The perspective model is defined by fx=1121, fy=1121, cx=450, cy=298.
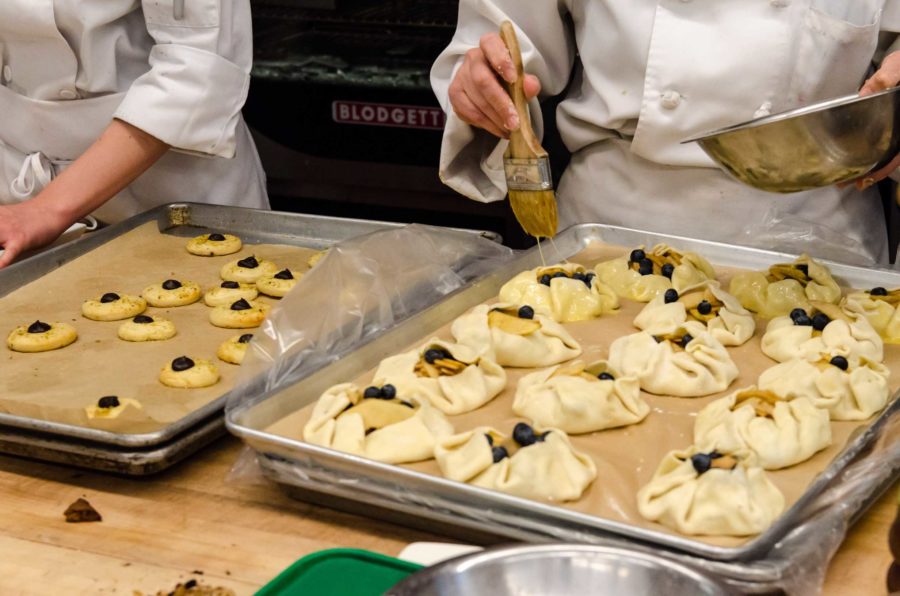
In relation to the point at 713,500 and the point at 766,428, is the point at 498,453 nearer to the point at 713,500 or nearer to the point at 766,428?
the point at 713,500

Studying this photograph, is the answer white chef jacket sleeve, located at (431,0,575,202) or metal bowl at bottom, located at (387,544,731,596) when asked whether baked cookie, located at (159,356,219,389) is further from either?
metal bowl at bottom, located at (387,544,731,596)

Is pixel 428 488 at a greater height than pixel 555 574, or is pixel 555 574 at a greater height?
pixel 555 574

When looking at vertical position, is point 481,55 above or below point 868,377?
above

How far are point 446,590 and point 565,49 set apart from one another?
155 cm

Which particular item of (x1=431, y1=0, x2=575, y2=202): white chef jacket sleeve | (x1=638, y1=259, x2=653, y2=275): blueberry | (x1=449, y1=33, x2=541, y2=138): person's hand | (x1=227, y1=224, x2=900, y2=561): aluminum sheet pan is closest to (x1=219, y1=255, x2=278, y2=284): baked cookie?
(x1=431, y1=0, x2=575, y2=202): white chef jacket sleeve

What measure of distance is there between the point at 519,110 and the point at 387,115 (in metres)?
1.69

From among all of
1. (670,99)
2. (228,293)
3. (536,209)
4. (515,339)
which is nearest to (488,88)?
(536,209)

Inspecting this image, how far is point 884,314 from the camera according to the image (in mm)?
1924

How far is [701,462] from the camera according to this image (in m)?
1.40

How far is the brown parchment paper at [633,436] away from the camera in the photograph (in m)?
1.42

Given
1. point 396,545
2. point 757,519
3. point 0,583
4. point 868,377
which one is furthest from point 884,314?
point 0,583

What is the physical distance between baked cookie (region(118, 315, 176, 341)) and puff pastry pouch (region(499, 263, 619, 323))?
647mm

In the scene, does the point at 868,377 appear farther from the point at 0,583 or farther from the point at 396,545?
the point at 0,583

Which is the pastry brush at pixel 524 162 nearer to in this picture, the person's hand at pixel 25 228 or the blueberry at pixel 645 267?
the blueberry at pixel 645 267
